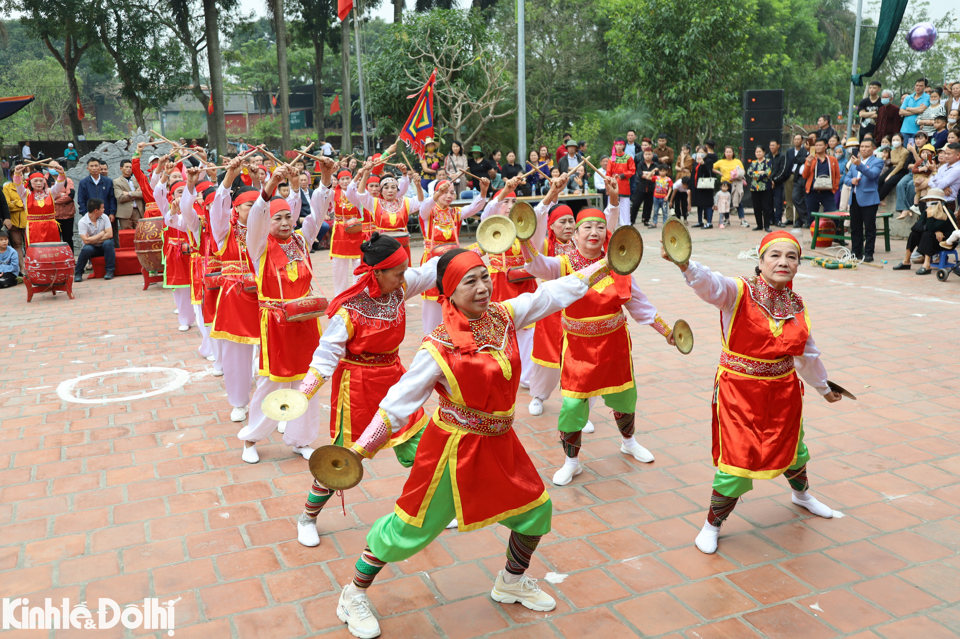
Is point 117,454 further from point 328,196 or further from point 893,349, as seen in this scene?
point 893,349

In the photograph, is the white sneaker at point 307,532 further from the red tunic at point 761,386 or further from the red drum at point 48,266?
the red drum at point 48,266

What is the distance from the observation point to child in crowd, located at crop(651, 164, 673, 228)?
17.8 meters

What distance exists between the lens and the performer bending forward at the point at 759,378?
3.93m

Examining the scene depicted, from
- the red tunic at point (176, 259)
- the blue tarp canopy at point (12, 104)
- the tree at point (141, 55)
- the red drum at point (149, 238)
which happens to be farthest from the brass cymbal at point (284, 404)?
the tree at point (141, 55)

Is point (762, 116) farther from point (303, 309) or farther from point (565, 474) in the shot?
point (303, 309)

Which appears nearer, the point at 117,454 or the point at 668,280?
the point at 117,454

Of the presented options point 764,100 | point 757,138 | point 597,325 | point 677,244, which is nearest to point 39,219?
point 597,325

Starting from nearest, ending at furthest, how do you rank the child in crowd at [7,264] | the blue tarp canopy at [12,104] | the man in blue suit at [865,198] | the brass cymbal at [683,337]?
the brass cymbal at [683,337] → the man in blue suit at [865,198] → the child in crowd at [7,264] → the blue tarp canopy at [12,104]

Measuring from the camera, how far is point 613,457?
534 cm

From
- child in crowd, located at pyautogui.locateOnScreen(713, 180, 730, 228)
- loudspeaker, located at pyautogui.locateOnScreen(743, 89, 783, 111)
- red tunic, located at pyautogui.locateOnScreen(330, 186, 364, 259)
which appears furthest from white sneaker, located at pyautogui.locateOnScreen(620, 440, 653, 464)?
loudspeaker, located at pyautogui.locateOnScreen(743, 89, 783, 111)

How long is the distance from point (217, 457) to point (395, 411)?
2.84 metres

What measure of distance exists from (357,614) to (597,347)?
2337 millimetres

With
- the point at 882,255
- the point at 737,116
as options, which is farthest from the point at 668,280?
the point at 737,116

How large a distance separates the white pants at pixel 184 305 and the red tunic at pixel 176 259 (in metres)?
0.08
